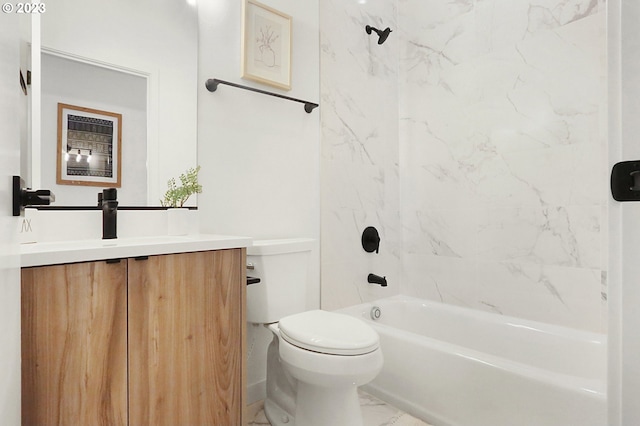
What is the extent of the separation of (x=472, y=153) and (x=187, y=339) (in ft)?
6.39

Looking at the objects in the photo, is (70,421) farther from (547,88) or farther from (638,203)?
(547,88)

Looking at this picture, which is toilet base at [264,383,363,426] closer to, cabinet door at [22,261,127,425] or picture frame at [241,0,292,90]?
cabinet door at [22,261,127,425]

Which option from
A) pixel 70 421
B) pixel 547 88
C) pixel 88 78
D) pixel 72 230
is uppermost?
pixel 547 88

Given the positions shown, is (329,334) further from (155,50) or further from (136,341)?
(155,50)

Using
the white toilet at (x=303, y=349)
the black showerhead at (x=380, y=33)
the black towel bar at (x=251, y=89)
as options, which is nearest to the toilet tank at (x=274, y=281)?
the white toilet at (x=303, y=349)

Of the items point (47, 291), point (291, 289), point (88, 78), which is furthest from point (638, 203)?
point (88, 78)

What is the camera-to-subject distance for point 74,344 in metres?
1.02

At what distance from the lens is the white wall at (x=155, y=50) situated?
1.47 m

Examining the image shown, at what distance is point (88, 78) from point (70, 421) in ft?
4.08

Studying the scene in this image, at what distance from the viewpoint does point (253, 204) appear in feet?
6.50

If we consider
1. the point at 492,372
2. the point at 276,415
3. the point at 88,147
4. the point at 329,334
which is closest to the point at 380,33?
the point at 88,147

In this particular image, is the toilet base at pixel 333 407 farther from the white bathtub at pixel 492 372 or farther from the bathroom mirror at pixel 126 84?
the bathroom mirror at pixel 126 84

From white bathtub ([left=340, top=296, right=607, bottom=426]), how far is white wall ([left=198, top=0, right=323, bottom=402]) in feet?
2.19

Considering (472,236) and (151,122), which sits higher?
(151,122)
